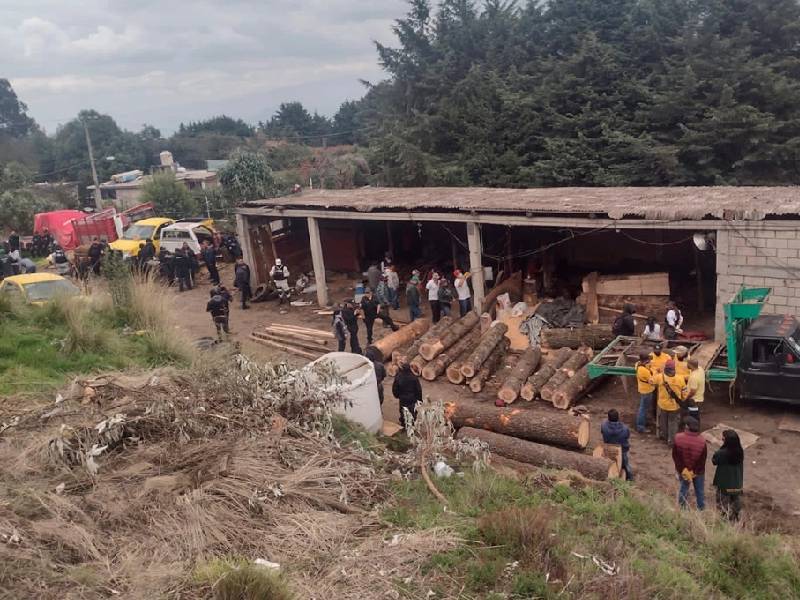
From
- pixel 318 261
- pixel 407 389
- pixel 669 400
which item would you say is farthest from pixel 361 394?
pixel 318 261

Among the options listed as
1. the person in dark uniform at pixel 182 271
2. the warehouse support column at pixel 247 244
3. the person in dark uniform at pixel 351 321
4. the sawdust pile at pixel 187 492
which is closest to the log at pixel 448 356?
the person in dark uniform at pixel 351 321

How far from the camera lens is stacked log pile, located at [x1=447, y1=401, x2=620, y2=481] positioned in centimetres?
785

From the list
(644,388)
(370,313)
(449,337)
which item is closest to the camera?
(644,388)

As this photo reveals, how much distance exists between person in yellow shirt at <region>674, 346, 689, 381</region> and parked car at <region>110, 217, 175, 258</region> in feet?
59.3

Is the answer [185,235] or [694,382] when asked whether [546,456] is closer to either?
[694,382]

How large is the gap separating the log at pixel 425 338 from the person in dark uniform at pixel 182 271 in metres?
9.55

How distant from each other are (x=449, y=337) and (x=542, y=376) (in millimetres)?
2392

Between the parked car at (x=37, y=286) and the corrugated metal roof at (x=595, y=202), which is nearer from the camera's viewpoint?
the corrugated metal roof at (x=595, y=202)

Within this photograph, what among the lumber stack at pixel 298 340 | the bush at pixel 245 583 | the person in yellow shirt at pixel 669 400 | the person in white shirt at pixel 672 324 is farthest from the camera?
the lumber stack at pixel 298 340

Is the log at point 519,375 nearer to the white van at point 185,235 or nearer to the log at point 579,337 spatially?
the log at point 579,337

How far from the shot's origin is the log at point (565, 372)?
35.8ft

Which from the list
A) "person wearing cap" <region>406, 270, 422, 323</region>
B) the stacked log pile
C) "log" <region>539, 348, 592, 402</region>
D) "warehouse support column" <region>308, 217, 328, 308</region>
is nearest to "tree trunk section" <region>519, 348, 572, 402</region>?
"log" <region>539, 348, 592, 402</region>

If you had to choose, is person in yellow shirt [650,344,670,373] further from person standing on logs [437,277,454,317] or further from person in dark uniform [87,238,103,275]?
person in dark uniform [87,238,103,275]

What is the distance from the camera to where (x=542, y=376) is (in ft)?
37.1
